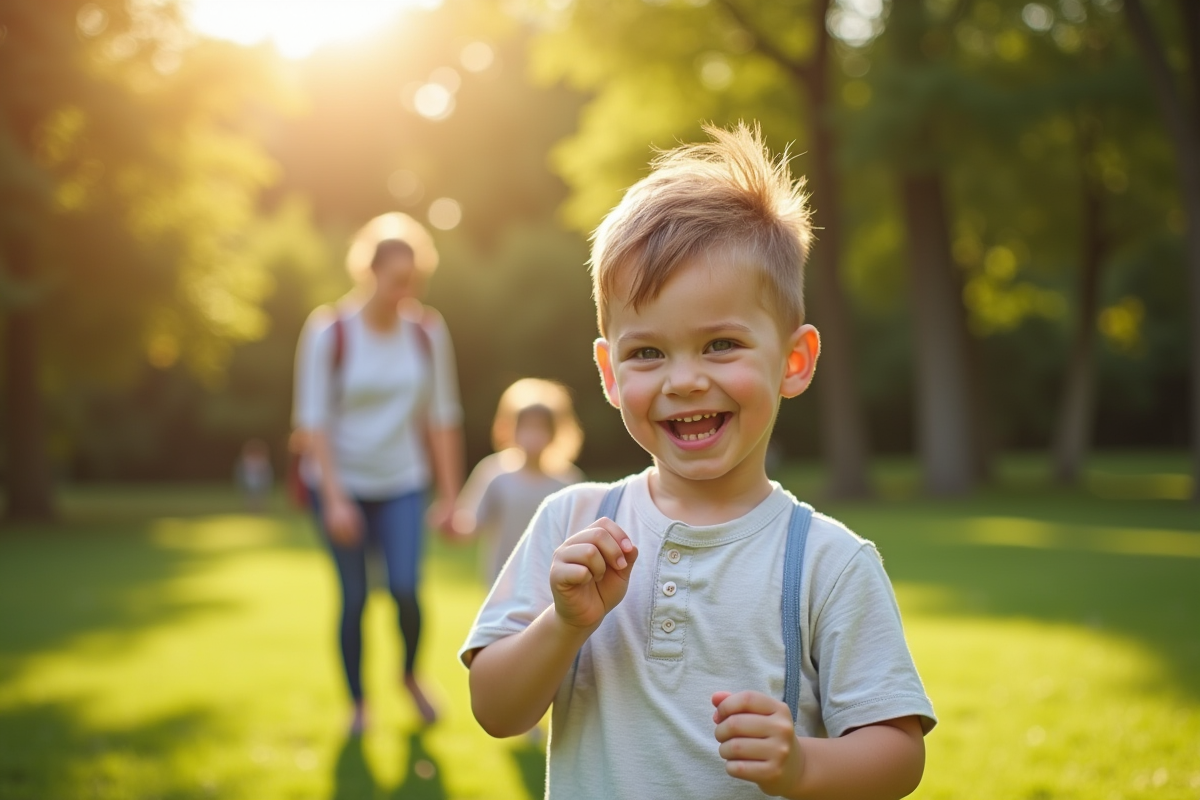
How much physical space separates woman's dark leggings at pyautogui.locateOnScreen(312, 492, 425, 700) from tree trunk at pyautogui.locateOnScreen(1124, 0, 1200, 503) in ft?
50.1

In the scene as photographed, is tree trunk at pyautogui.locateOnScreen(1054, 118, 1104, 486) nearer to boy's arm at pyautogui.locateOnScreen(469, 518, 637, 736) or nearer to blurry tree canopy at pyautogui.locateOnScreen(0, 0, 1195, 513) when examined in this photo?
blurry tree canopy at pyautogui.locateOnScreen(0, 0, 1195, 513)

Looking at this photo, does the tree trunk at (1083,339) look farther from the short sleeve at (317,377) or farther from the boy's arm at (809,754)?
the boy's arm at (809,754)

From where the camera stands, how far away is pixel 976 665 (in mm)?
7262

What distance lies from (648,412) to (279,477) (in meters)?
43.7

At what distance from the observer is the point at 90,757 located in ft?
17.9

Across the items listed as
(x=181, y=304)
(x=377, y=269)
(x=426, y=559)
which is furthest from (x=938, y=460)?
(x=377, y=269)

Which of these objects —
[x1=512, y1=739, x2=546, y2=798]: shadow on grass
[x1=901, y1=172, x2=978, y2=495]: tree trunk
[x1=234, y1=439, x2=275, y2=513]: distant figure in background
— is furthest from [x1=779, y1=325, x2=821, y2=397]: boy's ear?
[x1=234, y1=439, x2=275, y2=513]: distant figure in background

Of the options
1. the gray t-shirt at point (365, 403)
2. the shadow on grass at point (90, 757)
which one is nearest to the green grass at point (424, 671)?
the shadow on grass at point (90, 757)

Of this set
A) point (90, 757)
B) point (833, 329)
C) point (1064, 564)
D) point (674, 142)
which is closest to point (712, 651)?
point (90, 757)

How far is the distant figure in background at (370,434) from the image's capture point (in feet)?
19.4

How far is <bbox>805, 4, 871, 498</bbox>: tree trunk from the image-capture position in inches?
913

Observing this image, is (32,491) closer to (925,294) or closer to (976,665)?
(925,294)

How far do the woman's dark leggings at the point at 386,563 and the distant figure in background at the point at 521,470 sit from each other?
297mm

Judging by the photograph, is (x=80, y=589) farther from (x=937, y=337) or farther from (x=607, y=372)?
(x=937, y=337)
